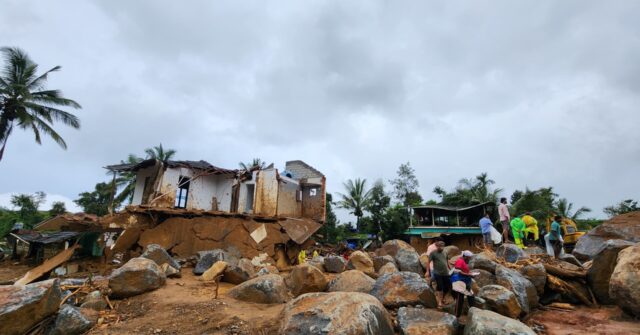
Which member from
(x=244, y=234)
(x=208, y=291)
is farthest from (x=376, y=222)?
(x=208, y=291)

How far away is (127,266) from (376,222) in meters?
23.4

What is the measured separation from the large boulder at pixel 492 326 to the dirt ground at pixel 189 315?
2925 mm

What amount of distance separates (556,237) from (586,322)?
3.91 m

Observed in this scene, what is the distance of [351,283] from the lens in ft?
24.6

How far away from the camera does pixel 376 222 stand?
94.7 ft

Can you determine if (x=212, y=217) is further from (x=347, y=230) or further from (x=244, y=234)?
(x=347, y=230)

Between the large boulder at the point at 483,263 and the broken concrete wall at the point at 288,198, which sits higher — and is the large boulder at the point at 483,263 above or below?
below

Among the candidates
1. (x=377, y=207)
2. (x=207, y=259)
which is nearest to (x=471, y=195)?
(x=377, y=207)

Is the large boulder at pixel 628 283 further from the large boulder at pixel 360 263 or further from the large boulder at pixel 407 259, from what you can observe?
the large boulder at pixel 360 263

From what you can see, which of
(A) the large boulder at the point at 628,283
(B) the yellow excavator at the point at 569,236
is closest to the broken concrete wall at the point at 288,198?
(B) the yellow excavator at the point at 569,236

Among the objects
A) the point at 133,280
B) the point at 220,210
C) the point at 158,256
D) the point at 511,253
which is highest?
the point at 220,210

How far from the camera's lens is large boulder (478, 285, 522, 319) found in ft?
19.7

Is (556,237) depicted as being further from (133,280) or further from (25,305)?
(25,305)

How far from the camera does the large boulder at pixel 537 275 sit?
764 centimetres
